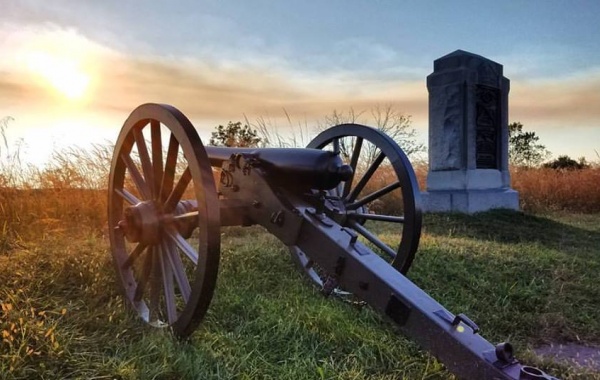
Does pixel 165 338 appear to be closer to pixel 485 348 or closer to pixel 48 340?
pixel 48 340

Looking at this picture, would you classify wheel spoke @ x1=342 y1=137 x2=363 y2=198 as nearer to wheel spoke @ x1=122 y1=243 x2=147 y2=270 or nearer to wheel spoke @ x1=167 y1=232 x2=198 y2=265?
wheel spoke @ x1=167 y1=232 x2=198 y2=265

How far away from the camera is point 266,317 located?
9.63 ft

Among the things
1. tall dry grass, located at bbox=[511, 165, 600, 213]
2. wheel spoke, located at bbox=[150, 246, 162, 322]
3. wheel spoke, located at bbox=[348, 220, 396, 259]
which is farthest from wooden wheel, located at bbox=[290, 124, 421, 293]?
tall dry grass, located at bbox=[511, 165, 600, 213]

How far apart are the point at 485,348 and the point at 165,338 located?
4.68 feet

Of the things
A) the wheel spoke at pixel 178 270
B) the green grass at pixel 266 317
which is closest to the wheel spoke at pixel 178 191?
the wheel spoke at pixel 178 270

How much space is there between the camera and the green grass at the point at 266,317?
7.48ft

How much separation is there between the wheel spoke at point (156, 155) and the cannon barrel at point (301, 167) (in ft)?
1.29

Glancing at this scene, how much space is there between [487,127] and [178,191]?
7245 mm

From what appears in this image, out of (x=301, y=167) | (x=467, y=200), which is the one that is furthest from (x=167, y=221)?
(x=467, y=200)

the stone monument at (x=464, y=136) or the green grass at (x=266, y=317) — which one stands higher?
the stone monument at (x=464, y=136)

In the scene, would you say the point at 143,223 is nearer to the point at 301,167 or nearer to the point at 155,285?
the point at 155,285

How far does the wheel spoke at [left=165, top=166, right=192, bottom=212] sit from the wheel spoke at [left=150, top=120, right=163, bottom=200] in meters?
0.13

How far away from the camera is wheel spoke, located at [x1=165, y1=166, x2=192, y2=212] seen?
258cm

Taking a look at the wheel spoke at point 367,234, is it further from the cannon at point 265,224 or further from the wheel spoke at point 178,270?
the wheel spoke at point 178,270
